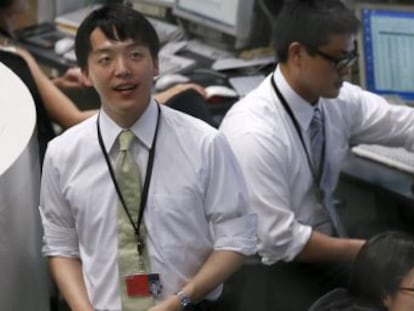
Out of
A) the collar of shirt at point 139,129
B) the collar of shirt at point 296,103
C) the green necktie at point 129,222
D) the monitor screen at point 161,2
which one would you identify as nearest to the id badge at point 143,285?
the green necktie at point 129,222

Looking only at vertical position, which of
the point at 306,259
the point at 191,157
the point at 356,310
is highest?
the point at 191,157

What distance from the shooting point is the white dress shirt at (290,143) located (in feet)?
7.07

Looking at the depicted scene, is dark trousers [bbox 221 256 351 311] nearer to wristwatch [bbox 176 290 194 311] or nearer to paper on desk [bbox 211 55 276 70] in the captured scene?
wristwatch [bbox 176 290 194 311]

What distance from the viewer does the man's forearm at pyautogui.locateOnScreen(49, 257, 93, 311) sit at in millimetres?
1893

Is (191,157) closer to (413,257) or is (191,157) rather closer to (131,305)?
(131,305)

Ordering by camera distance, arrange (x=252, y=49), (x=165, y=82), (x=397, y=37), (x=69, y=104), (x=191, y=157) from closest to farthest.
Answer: (x=191, y=157) < (x=69, y=104) < (x=397, y=37) < (x=165, y=82) < (x=252, y=49)

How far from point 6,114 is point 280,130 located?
26.4 inches

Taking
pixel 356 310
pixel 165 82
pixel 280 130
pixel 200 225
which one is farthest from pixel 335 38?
pixel 165 82

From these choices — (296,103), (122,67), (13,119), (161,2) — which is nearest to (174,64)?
(161,2)

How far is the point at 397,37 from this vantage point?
9.39ft

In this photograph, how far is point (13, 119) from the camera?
1953 mm

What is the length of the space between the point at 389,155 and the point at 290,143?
0.53 metres

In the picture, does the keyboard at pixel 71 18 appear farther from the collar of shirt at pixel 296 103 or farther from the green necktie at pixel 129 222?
the green necktie at pixel 129 222

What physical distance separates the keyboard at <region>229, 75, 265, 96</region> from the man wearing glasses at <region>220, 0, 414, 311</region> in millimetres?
750
